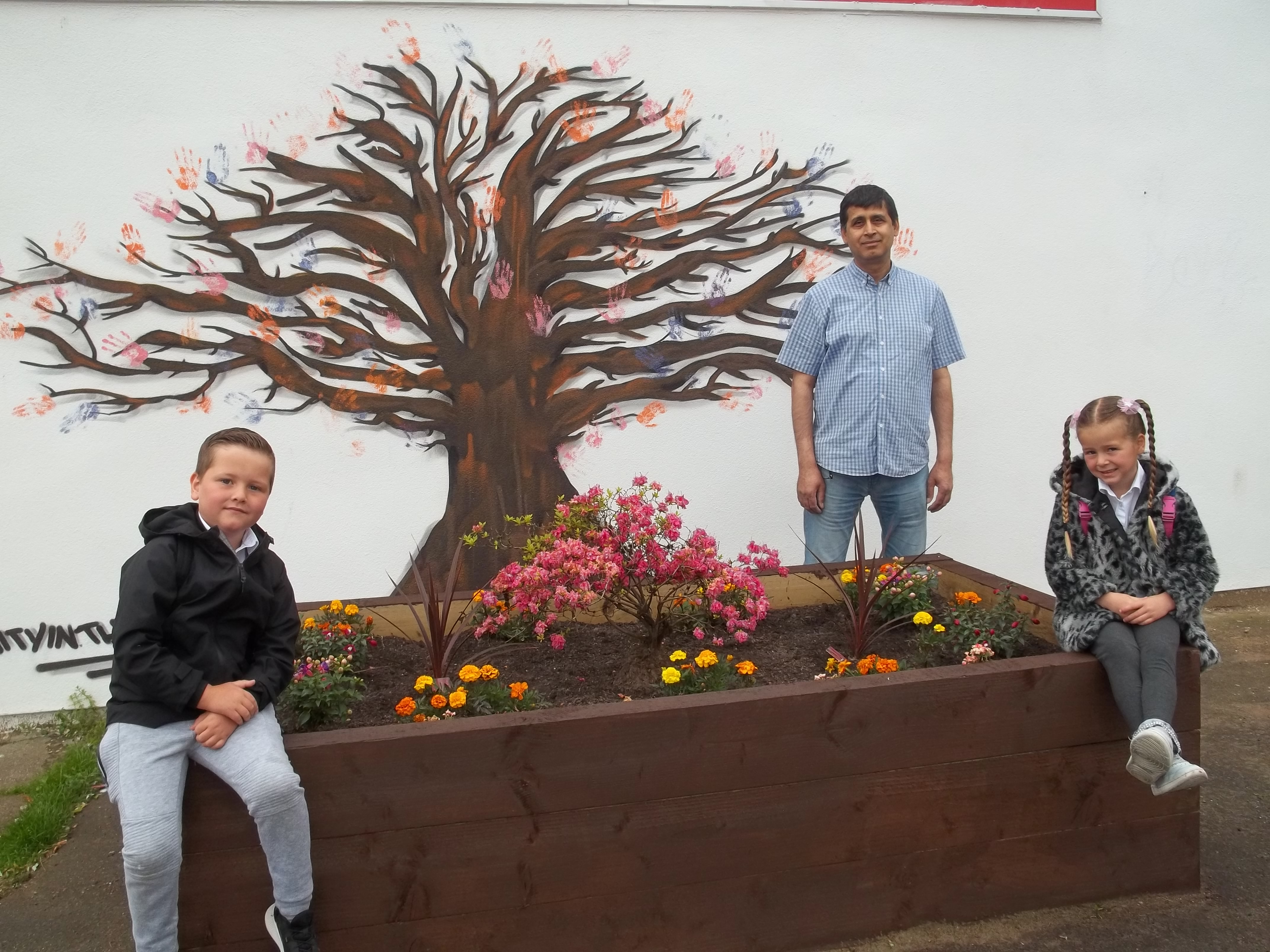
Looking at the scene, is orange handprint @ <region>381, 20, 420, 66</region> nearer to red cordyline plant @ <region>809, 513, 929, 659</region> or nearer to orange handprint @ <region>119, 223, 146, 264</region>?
orange handprint @ <region>119, 223, 146, 264</region>

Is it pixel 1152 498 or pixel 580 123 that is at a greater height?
pixel 580 123

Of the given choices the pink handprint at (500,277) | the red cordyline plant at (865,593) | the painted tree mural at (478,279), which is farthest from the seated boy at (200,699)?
the pink handprint at (500,277)

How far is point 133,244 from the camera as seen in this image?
348 cm

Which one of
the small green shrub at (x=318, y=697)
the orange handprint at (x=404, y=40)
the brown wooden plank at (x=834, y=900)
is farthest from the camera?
the orange handprint at (x=404, y=40)

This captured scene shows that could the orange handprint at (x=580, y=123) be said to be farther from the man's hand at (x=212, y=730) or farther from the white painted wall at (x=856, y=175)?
the man's hand at (x=212, y=730)

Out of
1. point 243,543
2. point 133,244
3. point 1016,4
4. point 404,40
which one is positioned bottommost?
point 243,543

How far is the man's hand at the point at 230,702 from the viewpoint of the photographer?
5.87 feet

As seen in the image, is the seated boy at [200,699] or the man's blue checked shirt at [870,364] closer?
the seated boy at [200,699]

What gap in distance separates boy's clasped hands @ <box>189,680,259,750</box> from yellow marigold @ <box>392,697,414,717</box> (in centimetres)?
35

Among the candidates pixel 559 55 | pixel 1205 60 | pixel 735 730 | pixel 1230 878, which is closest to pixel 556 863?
pixel 735 730

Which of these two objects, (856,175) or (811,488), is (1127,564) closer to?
(811,488)

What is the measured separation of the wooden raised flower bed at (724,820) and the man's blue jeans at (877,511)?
1.00 meters

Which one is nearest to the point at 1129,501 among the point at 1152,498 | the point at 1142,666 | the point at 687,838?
the point at 1152,498

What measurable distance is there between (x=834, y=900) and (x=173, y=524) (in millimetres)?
1567
